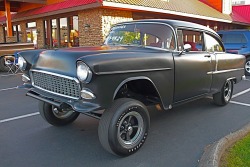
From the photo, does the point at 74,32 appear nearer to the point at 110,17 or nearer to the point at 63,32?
the point at 63,32

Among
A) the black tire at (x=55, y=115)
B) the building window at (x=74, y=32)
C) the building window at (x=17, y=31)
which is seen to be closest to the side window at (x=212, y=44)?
the black tire at (x=55, y=115)

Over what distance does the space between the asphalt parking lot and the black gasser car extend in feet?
0.88

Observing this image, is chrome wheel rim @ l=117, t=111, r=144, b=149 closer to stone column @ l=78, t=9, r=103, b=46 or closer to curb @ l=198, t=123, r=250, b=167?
curb @ l=198, t=123, r=250, b=167

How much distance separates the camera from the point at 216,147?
347 centimetres

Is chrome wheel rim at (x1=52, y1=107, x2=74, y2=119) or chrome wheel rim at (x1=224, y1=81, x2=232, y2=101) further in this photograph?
chrome wheel rim at (x1=224, y1=81, x2=232, y2=101)

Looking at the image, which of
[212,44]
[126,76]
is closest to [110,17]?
[212,44]

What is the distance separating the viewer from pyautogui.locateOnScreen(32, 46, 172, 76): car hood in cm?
311

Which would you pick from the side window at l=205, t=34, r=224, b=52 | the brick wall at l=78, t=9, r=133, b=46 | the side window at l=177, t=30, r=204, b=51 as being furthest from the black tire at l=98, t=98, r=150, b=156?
the brick wall at l=78, t=9, r=133, b=46

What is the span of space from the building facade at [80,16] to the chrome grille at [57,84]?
8.47m

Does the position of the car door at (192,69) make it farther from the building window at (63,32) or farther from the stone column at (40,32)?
the stone column at (40,32)

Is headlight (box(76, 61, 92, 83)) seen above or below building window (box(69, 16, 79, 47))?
below

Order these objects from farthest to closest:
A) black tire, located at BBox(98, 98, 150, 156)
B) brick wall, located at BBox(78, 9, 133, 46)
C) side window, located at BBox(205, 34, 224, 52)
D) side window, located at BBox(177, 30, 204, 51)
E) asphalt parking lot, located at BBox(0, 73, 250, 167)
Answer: brick wall, located at BBox(78, 9, 133, 46) → side window, located at BBox(205, 34, 224, 52) → side window, located at BBox(177, 30, 204, 51) → asphalt parking lot, located at BBox(0, 73, 250, 167) → black tire, located at BBox(98, 98, 150, 156)

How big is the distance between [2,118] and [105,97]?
3.07 metres

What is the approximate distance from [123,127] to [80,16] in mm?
11609
